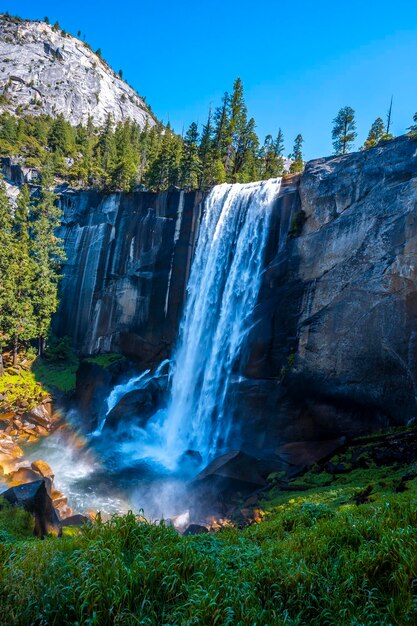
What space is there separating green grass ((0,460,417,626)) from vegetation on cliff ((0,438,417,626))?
0.01m

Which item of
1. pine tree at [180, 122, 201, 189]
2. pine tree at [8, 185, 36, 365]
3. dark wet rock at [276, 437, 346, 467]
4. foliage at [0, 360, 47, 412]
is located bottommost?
foliage at [0, 360, 47, 412]

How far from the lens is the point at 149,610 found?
154 inches

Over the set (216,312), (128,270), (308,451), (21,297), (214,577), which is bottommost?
(308,451)

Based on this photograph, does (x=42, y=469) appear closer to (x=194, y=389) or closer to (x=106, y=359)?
(x=194, y=389)

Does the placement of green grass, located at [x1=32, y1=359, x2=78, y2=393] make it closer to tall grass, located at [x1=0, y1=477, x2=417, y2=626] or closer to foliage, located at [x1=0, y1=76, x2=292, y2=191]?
foliage, located at [x1=0, y1=76, x2=292, y2=191]

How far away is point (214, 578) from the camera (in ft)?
14.4

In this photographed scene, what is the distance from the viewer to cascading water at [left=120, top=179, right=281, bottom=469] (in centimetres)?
2170

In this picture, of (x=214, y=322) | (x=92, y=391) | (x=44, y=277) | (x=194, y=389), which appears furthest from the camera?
(x=44, y=277)

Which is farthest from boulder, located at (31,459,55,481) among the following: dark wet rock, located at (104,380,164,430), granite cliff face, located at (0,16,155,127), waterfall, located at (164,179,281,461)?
granite cliff face, located at (0,16,155,127)

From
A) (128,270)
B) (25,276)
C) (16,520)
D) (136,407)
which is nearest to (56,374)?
(25,276)

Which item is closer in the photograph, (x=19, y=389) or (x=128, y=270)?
(x=19, y=389)

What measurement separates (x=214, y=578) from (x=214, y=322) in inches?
807

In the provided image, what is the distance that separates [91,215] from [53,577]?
3831 cm

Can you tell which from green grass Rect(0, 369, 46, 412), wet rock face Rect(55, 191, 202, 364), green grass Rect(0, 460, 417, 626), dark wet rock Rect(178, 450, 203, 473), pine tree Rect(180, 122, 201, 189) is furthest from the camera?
pine tree Rect(180, 122, 201, 189)
